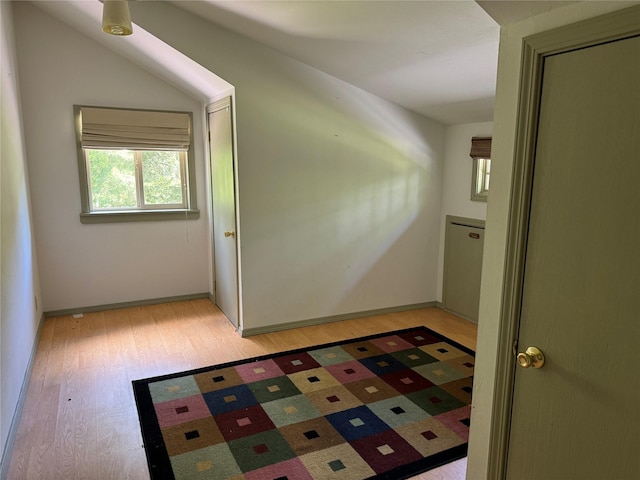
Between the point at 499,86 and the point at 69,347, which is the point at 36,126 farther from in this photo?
Result: the point at 499,86

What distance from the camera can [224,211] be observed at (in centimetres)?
395

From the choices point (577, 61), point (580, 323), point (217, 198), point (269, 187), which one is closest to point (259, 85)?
point (269, 187)

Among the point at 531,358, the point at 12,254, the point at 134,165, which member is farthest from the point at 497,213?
the point at 134,165

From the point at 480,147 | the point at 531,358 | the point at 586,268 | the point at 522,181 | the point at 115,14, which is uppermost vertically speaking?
the point at 115,14

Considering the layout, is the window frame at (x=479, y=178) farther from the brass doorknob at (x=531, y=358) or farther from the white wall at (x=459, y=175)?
the brass doorknob at (x=531, y=358)

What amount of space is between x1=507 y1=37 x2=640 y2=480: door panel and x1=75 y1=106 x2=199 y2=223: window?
145 inches

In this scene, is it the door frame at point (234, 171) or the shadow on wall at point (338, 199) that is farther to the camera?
the shadow on wall at point (338, 199)

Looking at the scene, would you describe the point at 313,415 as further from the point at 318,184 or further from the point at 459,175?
the point at 459,175

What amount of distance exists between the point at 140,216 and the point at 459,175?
3.08 meters

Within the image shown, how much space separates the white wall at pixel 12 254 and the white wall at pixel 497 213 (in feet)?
7.08

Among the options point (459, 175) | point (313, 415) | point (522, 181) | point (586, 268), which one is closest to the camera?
point (586, 268)

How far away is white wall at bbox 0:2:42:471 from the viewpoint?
7.78 ft

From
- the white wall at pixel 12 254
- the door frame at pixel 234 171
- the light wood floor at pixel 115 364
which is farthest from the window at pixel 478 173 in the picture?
the white wall at pixel 12 254

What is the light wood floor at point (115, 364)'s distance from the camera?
2.20 meters
